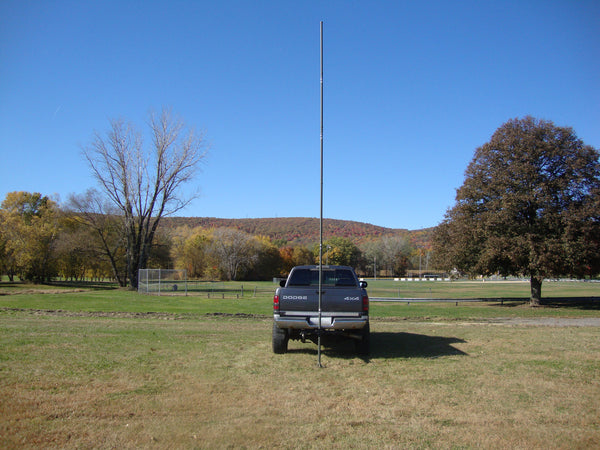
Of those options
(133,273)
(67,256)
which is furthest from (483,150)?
(67,256)

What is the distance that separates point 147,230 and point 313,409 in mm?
36502

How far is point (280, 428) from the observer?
200 inches

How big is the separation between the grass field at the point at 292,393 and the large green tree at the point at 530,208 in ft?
45.5

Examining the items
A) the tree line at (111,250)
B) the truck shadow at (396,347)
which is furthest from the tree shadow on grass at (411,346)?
the tree line at (111,250)

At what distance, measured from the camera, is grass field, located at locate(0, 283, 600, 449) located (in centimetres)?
479

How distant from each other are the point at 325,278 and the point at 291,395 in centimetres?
457

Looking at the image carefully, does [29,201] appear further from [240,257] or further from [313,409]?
[313,409]

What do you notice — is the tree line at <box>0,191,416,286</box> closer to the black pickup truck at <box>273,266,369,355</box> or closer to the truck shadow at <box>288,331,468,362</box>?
the truck shadow at <box>288,331,468,362</box>

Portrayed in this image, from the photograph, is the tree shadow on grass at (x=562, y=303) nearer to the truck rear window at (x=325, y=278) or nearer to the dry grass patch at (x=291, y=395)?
the dry grass patch at (x=291, y=395)

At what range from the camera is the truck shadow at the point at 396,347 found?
31.9ft

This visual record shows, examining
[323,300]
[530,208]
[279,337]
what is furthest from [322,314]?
[530,208]

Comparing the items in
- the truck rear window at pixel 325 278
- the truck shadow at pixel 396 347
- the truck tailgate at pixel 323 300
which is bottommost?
the truck shadow at pixel 396 347

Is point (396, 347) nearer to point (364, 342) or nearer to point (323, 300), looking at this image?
point (364, 342)

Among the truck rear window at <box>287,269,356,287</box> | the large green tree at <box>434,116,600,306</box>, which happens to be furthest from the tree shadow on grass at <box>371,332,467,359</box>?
the large green tree at <box>434,116,600,306</box>
